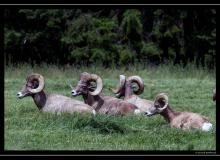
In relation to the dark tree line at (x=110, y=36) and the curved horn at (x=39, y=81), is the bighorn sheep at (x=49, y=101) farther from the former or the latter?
the dark tree line at (x=110, y=36)

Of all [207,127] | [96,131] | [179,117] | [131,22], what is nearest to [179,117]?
[179,117]

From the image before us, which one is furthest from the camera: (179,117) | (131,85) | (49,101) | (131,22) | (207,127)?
(131,22)

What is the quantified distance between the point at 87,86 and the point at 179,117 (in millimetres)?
2711

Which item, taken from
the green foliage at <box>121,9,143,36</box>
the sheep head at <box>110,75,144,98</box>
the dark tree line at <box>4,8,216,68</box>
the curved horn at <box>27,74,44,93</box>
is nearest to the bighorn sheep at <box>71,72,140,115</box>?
the curved horn at <box>27,74,44,93</box>

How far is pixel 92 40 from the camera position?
92.6 feet

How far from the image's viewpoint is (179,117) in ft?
44.4

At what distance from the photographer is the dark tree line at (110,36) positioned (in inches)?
1115

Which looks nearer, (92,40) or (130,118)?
(130,118)

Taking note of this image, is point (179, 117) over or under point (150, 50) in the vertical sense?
under

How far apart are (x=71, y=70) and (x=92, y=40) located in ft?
17.6

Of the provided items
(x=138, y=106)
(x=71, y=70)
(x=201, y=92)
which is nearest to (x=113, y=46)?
(x=71, y=70)

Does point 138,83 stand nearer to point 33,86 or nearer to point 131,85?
point 131,85
